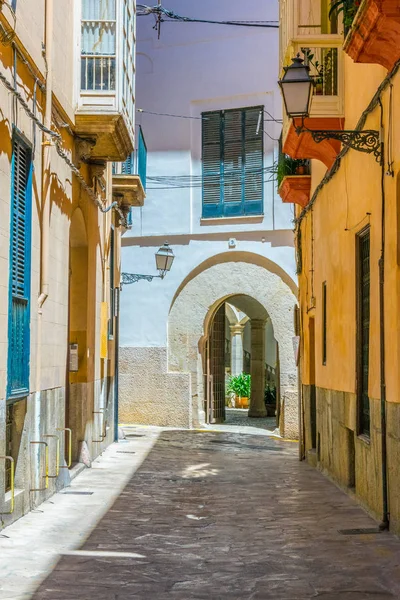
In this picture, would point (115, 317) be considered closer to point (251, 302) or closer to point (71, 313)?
point (71, 313)

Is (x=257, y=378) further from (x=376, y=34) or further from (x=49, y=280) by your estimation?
(x=376, y=34)

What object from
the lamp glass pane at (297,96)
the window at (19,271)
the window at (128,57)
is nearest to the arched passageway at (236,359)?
the window at (128,57)

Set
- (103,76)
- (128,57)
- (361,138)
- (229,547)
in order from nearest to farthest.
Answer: (229,547)
(361,138)
(103,76)
(128,57)

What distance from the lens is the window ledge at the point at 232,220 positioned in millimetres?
20250

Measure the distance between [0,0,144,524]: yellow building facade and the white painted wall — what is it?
Answer: 18.2 ft

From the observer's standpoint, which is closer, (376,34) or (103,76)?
(376,34)

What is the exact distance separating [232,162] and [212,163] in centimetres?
49

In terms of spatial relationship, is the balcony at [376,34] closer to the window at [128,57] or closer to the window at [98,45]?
the window at [98,45]

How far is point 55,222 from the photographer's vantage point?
10.4 meters

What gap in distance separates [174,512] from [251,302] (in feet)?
53.1

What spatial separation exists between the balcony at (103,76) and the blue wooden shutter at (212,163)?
8258 mm

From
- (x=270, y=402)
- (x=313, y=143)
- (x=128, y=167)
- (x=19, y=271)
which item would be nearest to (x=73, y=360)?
(x=19, y=271)

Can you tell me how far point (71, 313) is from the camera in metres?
13.3

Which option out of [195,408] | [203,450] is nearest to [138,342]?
[195,408]
